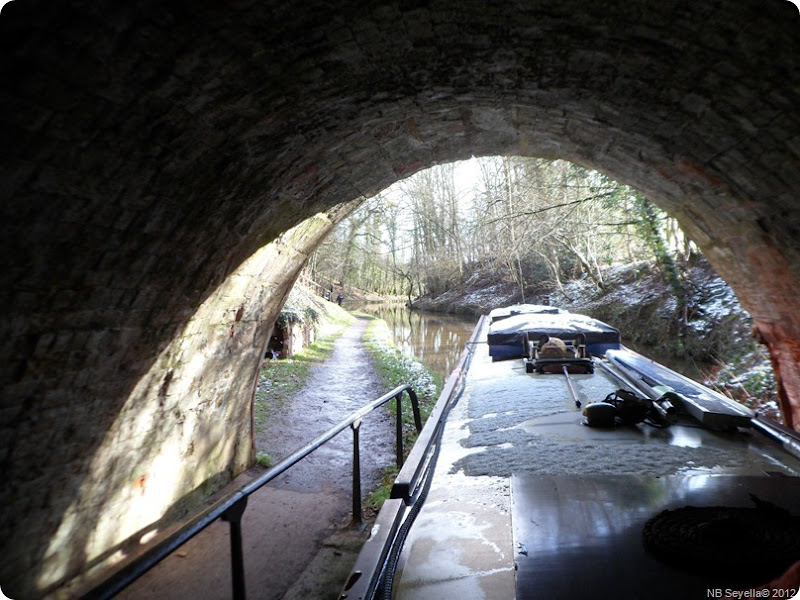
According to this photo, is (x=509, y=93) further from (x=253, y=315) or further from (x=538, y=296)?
(x=538, y=296)

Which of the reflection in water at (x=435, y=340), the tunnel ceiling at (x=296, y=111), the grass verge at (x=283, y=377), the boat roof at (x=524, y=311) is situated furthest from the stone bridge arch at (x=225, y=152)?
the reflection in water at (x=435, y=340)

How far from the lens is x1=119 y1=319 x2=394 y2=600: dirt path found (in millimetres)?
3225

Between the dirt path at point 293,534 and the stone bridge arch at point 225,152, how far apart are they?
18.2 inches

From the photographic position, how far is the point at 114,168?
1939mm

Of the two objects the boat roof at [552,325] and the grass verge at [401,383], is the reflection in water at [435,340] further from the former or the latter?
the boat roof at [552,325]

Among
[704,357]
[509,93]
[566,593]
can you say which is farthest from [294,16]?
[704,357]

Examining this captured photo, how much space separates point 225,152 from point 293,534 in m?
3.19

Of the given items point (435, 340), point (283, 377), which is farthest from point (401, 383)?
point (435, 340)

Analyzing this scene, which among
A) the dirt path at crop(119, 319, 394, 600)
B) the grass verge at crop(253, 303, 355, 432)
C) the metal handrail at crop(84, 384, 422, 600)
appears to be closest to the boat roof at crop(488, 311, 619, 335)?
the dirt path at crop(119, 319, 394, 600)

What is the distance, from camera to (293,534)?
395 cm

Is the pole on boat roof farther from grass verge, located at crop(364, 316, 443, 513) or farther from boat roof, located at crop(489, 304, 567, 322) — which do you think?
boat roof, located at crop(489, 304, 567, 322)

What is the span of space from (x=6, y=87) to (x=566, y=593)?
2805 mm

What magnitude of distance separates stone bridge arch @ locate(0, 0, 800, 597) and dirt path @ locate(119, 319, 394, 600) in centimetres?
46

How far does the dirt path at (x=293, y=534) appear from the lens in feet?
10.6
